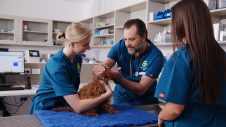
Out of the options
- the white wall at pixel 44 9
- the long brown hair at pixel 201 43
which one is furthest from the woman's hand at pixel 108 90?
the white wall at pixel 44 9

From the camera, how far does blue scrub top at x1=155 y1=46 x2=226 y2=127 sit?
97 centimetres

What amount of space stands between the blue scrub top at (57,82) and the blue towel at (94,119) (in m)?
0.10

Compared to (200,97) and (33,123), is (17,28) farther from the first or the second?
(200,97)

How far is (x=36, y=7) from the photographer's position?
5715mm

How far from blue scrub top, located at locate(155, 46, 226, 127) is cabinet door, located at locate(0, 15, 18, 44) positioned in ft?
15.8

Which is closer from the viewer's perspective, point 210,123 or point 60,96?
point 210,123

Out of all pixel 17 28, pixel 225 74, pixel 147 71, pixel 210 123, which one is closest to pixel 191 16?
pixel 225 74

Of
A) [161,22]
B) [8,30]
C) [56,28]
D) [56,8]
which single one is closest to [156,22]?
[161,22]

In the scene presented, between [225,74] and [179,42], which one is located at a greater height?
[179,42]

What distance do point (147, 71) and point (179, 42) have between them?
0.79 m

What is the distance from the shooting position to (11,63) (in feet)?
10.3

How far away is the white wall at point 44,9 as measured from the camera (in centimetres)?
548

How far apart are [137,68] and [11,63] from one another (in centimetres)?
197

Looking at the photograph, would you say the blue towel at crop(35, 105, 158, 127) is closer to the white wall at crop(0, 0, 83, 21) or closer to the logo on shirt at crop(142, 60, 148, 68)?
the logo on shirt at crop(142, 60, 148, 68)
